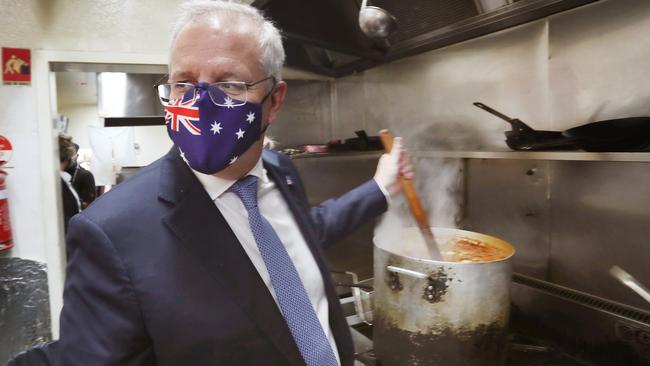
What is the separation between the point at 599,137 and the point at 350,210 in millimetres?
728

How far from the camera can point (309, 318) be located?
2.57 ft

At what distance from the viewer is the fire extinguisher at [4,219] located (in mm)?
1741

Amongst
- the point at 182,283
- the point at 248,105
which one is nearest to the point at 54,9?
the point at 248,105

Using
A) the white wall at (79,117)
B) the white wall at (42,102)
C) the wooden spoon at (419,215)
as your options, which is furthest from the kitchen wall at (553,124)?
the white wall at (79,117)

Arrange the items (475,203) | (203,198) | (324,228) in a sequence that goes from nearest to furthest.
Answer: (203,198), (324,228), (475,203)

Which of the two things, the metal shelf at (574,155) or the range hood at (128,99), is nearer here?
the metal shelf at (574,155)

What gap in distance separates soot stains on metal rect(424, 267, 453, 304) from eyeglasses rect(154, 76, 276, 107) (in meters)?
0.62

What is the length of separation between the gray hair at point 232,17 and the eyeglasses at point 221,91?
0.19 ft

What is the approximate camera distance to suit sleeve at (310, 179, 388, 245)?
3.95 ft

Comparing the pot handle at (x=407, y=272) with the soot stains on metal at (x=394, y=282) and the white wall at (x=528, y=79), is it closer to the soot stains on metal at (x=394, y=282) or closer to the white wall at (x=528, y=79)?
the soot stains on metal at (x=394, y=282)

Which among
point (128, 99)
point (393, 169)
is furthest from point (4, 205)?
point (393, 169)

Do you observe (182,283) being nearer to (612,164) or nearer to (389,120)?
(612,164)

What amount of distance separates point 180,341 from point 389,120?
6.16ft

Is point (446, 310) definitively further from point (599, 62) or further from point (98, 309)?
point (599, 62)
